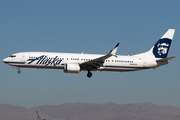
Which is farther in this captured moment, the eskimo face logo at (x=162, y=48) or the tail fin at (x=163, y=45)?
the eskimo face logo at (x=162, y=48)

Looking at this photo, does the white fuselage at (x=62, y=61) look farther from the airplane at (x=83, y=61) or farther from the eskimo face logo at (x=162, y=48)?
the eskimo face logo at (x=162, y=48)

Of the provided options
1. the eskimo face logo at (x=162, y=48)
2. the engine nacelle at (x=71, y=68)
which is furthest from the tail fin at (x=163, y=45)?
the engine nacelle at (x=71, y=68)

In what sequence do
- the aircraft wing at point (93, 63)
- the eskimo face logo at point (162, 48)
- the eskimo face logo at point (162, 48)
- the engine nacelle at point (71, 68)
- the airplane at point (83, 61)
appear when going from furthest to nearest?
the eskimo face logo at point (162, 48)
the eskimo face logo at point (162, 48)
the airplane at point (83, 61)
the engine nacelle at point (71, 68)
the aircraft wing at point (93, 63)

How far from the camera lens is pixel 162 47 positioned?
5778 centimetres

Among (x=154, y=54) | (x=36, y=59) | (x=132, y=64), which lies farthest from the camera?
(x=154, y=54)

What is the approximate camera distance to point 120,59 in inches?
2057

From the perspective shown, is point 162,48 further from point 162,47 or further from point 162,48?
point 162,47

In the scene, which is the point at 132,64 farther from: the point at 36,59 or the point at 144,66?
the point at 36,59

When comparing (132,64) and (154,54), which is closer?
(132,64)

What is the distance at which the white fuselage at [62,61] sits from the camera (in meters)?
49.7

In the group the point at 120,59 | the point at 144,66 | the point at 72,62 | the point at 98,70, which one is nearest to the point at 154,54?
the point at 144,66

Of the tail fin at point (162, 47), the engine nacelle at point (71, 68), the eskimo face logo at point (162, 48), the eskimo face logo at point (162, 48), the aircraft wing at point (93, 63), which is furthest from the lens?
the eskimo face logo at point (162, 48)

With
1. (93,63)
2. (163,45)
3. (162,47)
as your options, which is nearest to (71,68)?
(93,63)

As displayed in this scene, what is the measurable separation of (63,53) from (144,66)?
572 inches
